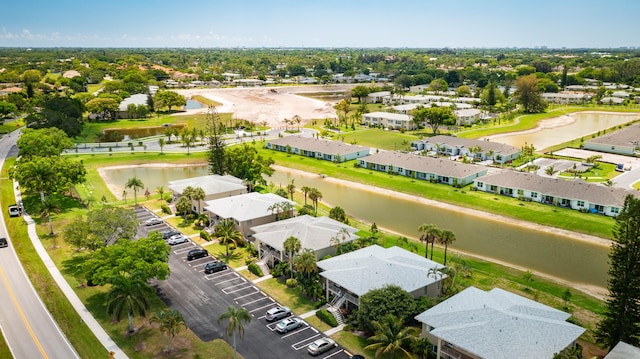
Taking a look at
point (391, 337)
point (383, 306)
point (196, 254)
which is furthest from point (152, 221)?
point (391, 337)

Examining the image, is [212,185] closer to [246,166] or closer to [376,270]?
[246,166]

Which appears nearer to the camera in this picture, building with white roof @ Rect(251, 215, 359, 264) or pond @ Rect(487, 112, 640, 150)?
building with white roof @ Rect(251, 215, 359, 264)

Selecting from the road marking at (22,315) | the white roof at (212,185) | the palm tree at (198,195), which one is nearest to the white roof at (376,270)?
the road marking at (22,315)

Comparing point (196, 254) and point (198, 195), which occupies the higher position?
point (198, 195)

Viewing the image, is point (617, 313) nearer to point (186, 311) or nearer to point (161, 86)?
point (186, 311)

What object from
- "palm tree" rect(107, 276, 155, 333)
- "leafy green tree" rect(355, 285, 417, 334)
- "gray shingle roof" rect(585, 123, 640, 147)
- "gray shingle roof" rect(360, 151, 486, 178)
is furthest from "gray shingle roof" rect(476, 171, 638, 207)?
"palm tree" rect(107, 276, 155, 333)

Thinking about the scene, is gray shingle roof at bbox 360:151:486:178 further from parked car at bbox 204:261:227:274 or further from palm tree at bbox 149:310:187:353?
palm tree at bbox 149:310:187:353
